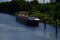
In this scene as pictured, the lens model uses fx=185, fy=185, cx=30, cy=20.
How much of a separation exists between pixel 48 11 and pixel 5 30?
0.53 meters

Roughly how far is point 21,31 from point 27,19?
203 millimetres

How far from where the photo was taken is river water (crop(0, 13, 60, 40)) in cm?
199

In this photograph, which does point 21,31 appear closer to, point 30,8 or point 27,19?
point 27,19

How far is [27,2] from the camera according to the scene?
1.94m

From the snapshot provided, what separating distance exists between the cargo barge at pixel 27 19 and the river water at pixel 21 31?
0.15 ft

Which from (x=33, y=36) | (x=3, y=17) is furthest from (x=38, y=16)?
(x=3, y=17)

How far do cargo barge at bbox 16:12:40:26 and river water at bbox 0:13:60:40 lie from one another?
5 centimetres

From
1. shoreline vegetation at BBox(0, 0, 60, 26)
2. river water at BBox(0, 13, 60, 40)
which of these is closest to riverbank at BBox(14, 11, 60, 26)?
shoreline vegetation at BBox(0, 0, 60, 26)

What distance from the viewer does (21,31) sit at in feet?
6.97

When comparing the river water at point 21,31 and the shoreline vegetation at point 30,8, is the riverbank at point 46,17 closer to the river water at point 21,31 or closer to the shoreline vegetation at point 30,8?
the shoreline vegetation at point 30,8

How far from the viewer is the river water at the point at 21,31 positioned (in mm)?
1989

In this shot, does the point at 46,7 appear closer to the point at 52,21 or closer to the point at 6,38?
the point at 52,21

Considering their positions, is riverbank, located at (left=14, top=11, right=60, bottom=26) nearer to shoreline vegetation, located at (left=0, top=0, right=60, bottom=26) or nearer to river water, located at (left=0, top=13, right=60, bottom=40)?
shoreline vegetation, located at (left=0, top=0, right=60, bottom=26)

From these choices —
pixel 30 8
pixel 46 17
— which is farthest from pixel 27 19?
pixel 46 17
